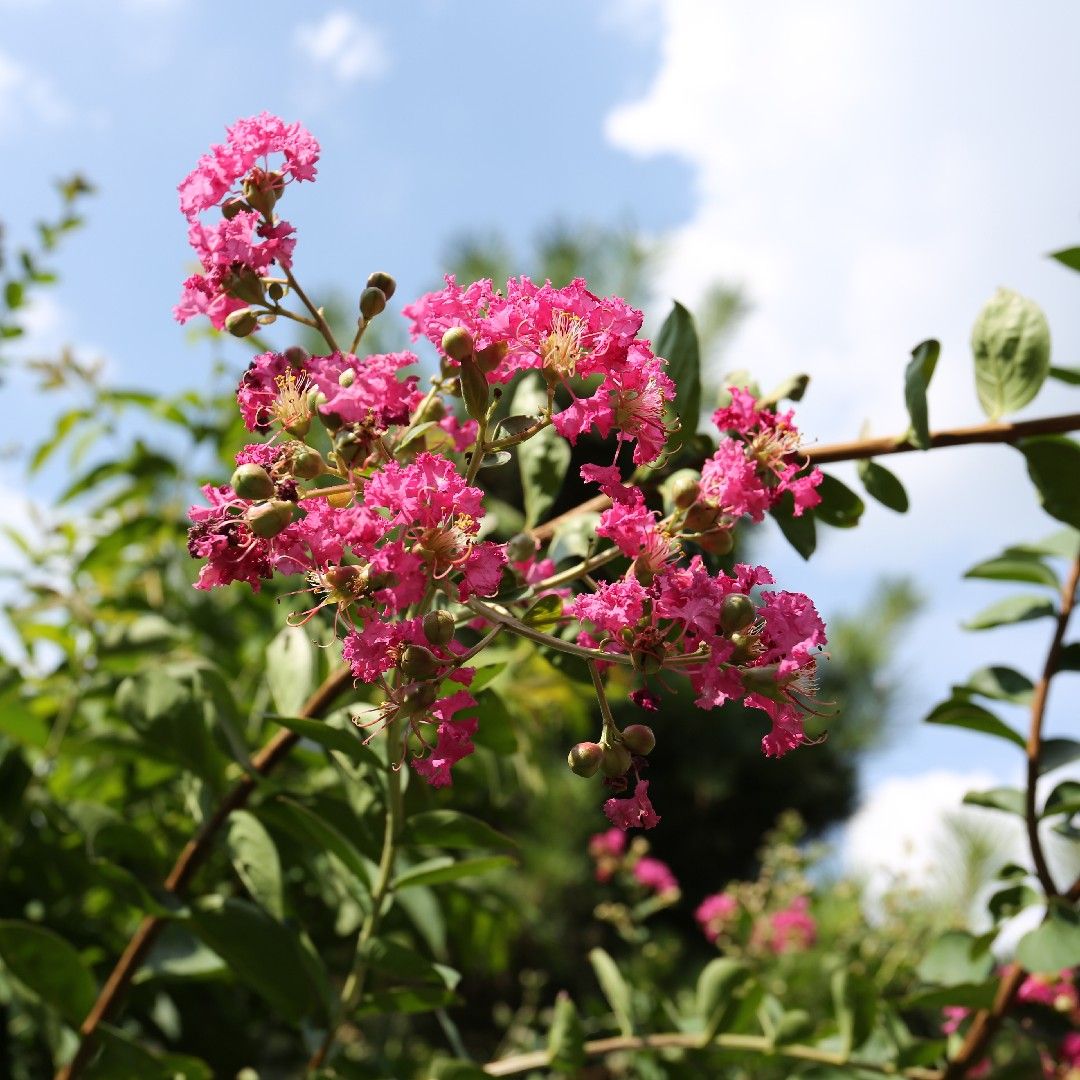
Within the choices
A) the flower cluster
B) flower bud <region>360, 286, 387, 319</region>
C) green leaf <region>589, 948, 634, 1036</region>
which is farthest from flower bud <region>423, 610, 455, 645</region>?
green leaf <region>589, 948, 634, 1036</region>

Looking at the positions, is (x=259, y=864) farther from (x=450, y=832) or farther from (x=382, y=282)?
(x=382, y=282)

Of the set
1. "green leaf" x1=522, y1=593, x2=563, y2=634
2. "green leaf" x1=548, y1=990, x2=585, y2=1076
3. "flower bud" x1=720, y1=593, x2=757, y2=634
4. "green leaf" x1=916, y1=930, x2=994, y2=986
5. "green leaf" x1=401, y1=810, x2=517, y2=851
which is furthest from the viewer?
"green leaf" x1=916, y1=930, x2=994, y2=986

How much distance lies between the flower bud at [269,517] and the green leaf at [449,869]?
1.34ft

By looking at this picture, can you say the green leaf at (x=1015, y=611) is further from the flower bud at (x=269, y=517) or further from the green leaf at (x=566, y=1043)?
the flower bud at (x=269, y=517)

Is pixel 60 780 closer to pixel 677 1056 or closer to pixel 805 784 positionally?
pixel 677 1056

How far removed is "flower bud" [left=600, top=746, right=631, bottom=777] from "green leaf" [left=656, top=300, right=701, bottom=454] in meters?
0.40

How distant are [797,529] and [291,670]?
545mm

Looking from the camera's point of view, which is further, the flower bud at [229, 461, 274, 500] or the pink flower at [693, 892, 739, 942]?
the pink flower at [693, 892, 739, 942]

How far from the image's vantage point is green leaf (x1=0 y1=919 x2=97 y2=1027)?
988mm

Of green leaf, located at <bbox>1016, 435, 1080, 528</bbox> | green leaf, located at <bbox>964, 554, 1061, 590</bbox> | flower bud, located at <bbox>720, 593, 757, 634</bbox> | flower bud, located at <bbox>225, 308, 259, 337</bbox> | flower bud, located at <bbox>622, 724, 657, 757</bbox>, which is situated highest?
green leaf, located at <bbox>964, 554, 1061, 590</bbox>

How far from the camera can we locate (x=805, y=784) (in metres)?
5.31

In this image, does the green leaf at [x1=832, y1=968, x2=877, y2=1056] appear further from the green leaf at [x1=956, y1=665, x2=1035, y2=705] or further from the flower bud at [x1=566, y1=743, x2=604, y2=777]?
the flower bud at [x1=566, y1=743, x2=604, y2=777]

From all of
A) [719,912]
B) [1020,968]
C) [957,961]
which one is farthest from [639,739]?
[719,912]

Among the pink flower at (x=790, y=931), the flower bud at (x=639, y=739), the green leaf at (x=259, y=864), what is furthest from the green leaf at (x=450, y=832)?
the pink flower at (x=790, y=931)
